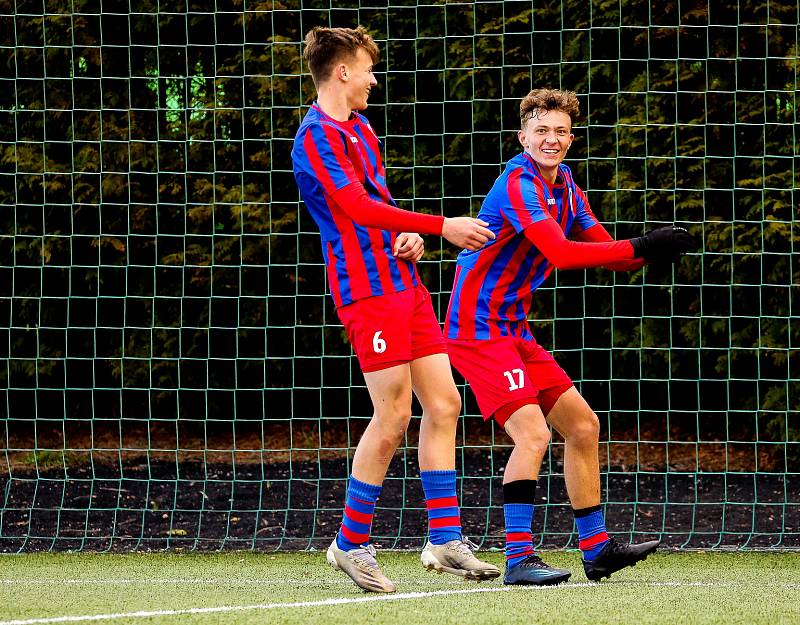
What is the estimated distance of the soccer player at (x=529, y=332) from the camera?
4203 mm

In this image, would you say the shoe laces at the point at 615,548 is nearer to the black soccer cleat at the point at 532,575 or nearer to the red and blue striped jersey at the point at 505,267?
the black soccer cleat at the point at 532,575

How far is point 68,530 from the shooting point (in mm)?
6656

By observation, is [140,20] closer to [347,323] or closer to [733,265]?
[733,265]

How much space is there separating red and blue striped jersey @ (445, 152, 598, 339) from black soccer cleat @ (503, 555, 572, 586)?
2.41 ft

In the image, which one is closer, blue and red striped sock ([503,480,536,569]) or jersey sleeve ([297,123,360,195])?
jersey sleeve ([297,123,360,195])

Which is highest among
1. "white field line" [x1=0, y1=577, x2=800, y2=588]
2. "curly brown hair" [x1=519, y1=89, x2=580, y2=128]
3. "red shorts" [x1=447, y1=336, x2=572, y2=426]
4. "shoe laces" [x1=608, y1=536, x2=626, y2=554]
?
"curly brown hair" [x1=519, y1=89, x2=580, y2=128]

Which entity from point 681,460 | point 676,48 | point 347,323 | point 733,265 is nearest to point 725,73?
point 676,48

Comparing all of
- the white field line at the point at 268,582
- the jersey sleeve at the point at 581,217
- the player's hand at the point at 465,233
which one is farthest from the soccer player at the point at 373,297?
the jersey sleeve at the point at 581,217

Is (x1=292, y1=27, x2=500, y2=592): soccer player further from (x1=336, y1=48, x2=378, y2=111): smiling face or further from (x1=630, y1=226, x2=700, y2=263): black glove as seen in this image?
(x1=630, y1=226, x2=700, y2=263): black glove

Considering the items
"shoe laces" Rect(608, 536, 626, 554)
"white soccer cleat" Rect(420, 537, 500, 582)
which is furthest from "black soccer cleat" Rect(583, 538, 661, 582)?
"white soccer cleat" Rect(420, 537, 500, 582)

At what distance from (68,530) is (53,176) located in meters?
2.26

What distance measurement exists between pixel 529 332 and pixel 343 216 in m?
0.78

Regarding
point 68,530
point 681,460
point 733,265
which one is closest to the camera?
point 68,530

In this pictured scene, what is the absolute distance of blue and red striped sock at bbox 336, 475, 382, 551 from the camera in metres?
4.00
